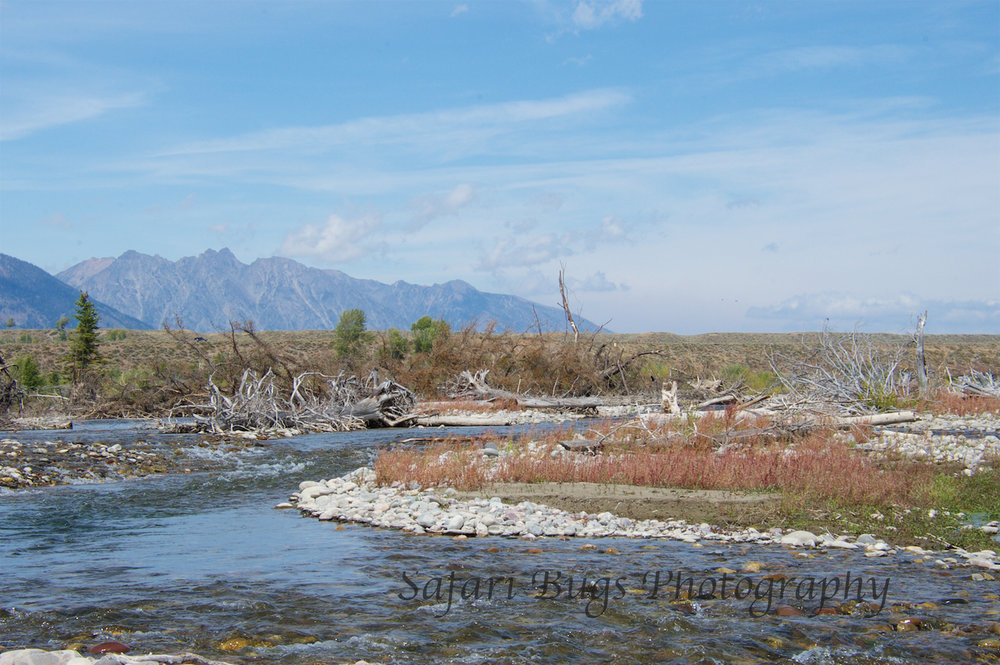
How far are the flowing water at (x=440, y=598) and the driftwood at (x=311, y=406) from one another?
1257cm

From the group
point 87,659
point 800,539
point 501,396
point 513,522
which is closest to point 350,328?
point 501,396

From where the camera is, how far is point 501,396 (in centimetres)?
3072

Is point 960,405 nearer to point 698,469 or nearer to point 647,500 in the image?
point 698,469

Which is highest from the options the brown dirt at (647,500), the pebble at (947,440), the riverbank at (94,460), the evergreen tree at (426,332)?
the evergreen tree at (426,332)

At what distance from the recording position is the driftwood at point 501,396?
30094mm

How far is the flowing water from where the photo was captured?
6.12 m

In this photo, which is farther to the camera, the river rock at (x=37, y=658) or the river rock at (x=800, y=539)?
the river rock at (x=800, y=539)

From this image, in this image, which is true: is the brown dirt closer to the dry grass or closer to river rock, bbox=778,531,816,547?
river rock, bbox=778,531,816,547

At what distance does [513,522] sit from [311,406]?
649 inches

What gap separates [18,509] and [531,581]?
29.8 ft

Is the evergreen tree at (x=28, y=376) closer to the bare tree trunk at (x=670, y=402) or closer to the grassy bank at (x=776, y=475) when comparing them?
the grassy bank at (x=776, y=475)

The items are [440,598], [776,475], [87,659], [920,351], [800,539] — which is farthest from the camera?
[920,351]

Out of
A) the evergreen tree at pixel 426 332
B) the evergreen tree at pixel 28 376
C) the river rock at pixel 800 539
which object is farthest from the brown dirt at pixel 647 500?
the evergreen tree at pixel 28 376

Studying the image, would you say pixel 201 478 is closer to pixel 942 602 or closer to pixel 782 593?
pixel 782 593
